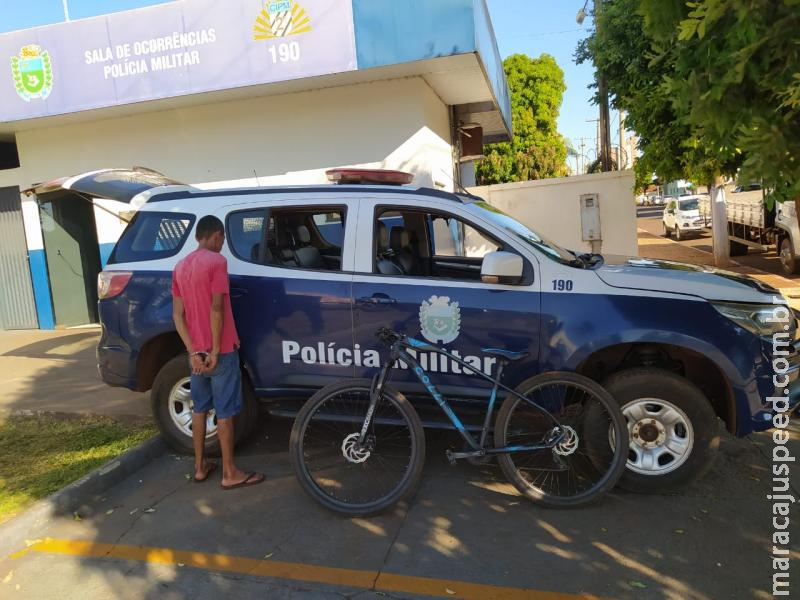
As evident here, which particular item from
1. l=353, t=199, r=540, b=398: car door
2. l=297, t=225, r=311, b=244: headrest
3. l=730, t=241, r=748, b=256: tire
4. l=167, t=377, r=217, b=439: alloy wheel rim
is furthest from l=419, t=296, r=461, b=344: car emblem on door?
l=730, t=241, r=748, b=256: tire

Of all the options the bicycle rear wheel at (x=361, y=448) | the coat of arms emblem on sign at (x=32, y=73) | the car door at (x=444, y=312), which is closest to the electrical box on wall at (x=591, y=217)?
the car door at (x=444, y=312)

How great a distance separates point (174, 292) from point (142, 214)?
1060 mm

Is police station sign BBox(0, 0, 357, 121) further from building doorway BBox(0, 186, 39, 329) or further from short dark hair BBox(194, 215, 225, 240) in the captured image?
short dark hair BBox(194, 215, 225, 240)

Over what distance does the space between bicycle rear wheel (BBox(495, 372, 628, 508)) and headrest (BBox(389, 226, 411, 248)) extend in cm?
173

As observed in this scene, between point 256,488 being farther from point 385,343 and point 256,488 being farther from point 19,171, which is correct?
point 19,171

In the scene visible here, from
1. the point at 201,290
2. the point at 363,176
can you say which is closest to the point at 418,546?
the point at 201,290

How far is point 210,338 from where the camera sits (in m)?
3.96

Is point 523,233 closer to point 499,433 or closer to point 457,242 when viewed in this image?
point 499,433

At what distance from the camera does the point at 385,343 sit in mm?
4082

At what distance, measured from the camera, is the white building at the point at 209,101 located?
7742 millimetres

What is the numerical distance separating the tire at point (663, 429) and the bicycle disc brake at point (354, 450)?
1640mm

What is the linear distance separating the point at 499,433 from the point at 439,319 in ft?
2.77

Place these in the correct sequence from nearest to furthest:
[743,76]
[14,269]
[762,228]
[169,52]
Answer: [743,76], [169,52], [14,269], [762,228]

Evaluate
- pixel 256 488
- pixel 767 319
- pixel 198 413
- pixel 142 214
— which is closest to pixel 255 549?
pixel 256 488
